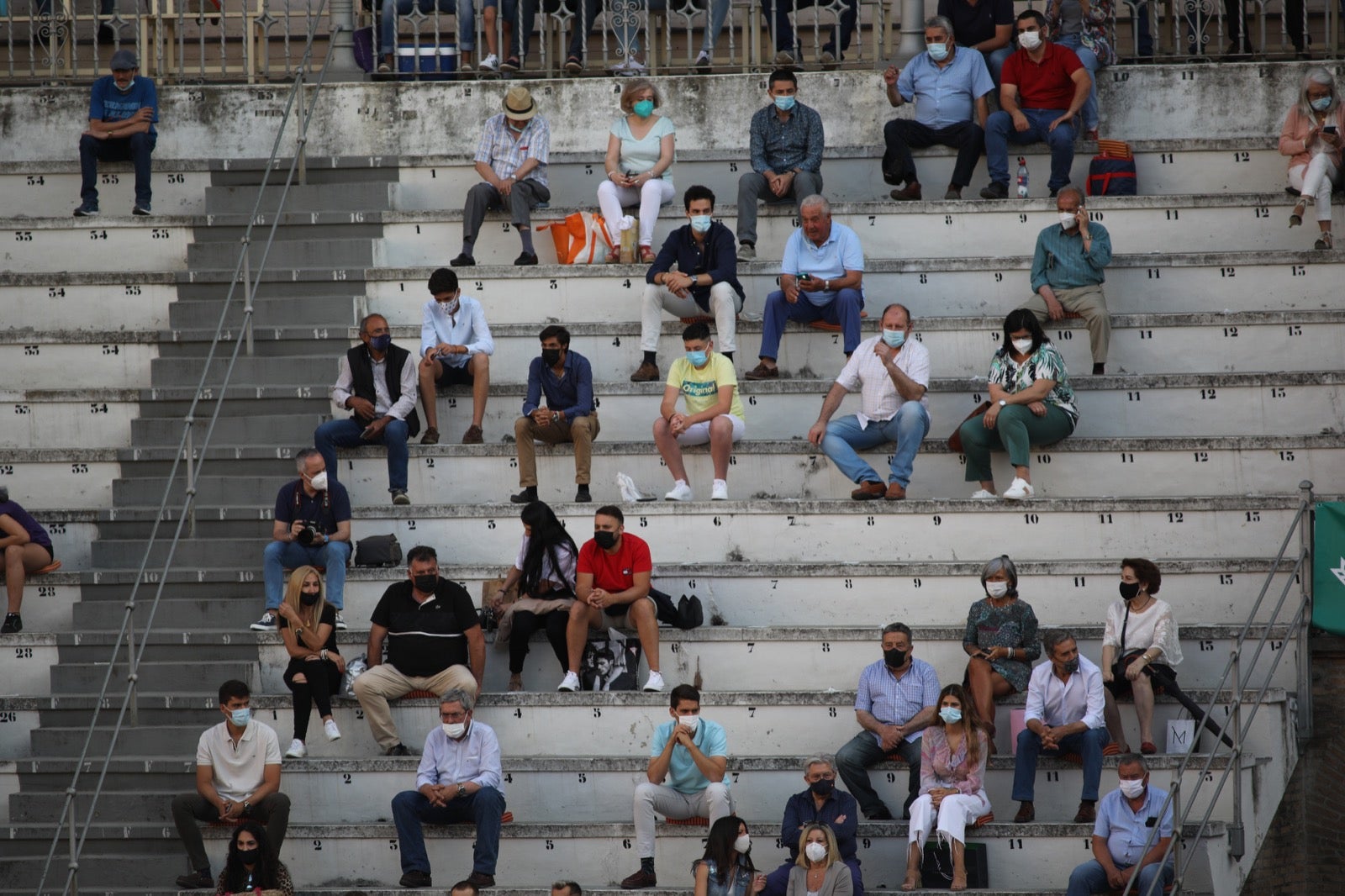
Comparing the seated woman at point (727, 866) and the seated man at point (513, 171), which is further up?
the seated man at point (513, 171)

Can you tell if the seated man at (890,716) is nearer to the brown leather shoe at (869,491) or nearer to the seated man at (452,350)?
the brown leather shoe at (869,491)

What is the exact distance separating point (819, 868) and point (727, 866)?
1.57 ft

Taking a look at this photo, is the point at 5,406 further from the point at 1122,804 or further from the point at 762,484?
the point at 1122,804

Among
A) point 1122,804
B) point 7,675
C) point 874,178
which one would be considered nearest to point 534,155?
point 874,178

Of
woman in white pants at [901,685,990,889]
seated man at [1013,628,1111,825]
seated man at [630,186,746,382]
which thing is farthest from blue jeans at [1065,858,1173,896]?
seated man at [630,186,746,382]

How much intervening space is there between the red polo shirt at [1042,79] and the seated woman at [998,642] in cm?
497

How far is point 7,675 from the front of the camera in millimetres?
12859

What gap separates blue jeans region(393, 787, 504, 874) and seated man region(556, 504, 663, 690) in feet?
3.56

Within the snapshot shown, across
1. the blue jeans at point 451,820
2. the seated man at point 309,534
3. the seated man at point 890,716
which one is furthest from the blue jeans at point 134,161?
the seated man at point 890,716

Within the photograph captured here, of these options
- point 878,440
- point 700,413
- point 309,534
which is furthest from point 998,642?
point 309,534

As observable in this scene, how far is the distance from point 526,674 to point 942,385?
350 centimetres

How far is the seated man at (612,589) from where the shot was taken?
12055 millimetres

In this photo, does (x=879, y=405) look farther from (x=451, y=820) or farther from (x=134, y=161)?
(x=134, y=161)

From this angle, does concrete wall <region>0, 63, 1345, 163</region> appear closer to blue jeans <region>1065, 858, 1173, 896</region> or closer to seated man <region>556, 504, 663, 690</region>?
seated man <region>556, 504, 663, 690</region>
